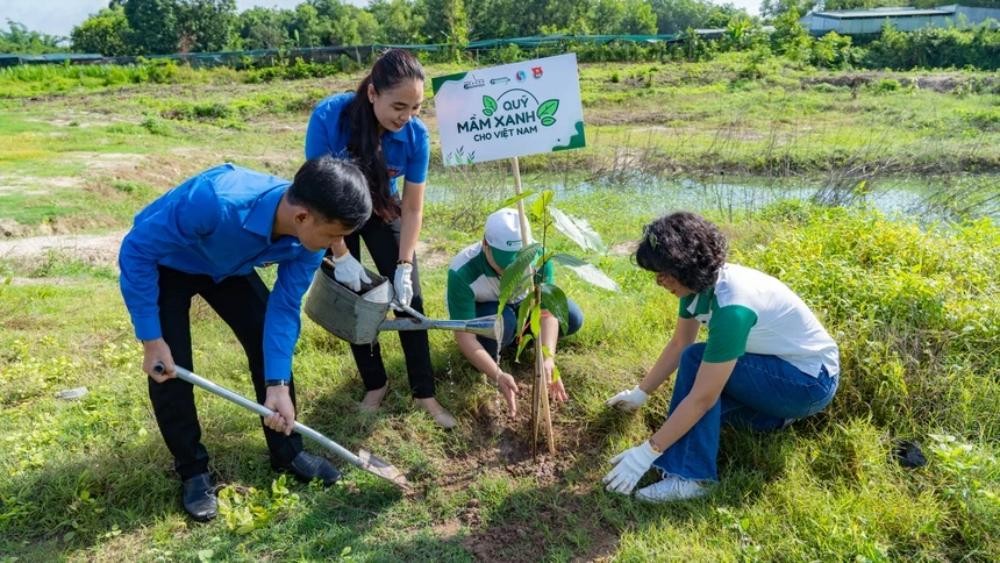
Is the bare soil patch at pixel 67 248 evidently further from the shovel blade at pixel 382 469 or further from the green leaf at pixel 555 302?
the green leaf at pixel 555 302

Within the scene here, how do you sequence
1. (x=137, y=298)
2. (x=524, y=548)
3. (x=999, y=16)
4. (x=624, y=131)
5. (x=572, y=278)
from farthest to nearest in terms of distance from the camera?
(x=999, y=16), (x=624, y=131), (x=572, y=278), (x=524, y=548), (x=137, y=298)

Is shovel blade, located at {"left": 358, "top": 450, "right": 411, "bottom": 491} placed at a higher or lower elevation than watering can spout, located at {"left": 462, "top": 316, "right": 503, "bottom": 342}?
lower

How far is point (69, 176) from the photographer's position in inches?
333

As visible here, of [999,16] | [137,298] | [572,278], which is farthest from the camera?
[999,16]

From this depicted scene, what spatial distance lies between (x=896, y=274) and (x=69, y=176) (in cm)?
922

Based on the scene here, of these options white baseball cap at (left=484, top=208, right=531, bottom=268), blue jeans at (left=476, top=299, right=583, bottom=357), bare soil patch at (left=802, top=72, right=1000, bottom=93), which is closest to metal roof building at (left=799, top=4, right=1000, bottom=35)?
bare soil patch at (left=802, top=72, right=1000, bottom=93)

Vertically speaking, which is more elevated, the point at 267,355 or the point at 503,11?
the point at 503,11

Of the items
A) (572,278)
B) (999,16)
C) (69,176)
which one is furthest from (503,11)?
(572,278)

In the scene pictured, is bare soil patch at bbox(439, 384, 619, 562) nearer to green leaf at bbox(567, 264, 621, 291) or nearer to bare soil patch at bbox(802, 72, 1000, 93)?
green leaf at bbox(567, 264, 621, 291)

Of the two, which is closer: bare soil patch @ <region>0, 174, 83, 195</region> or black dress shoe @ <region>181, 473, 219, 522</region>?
black dress shoe @ <region>181, 473, 219, 522</region>

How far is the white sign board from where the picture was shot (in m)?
2.29

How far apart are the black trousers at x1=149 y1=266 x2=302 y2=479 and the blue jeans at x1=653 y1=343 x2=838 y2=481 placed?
1400 millimetres

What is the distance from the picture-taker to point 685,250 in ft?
6.36

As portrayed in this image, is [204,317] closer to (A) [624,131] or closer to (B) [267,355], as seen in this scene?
(B) [267,355]
